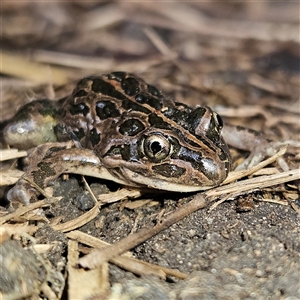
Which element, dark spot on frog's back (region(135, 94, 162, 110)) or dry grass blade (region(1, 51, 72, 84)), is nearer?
dark spot on frog's back (region(135, 94, 162, 110))

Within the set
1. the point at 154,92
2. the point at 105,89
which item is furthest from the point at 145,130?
the point at 105,89

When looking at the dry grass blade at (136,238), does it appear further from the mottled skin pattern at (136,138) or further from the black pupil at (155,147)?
the black pupil at (155,147)

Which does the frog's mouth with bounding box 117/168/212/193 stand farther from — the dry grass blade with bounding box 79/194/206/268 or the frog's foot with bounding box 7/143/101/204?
the frog's foot with bounding box 7/143/101/204

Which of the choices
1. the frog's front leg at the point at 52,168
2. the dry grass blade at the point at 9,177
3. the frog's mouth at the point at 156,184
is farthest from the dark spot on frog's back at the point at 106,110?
the dry grass blade at the point at 9,177

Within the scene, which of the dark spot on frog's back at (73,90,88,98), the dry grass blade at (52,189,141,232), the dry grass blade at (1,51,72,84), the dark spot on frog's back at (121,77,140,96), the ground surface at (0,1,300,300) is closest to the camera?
the ground surface at (0,1,300,300)

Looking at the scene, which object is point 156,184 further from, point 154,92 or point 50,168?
point 154,92

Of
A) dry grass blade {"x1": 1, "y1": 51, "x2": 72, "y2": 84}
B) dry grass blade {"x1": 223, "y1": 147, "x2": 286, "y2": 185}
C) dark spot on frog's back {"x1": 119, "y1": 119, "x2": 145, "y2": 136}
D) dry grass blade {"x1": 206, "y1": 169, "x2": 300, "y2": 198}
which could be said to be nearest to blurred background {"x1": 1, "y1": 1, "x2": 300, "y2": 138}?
dry grass blade {"x1": 1, "y1": 51, "x2": 72, "y2": 84}
